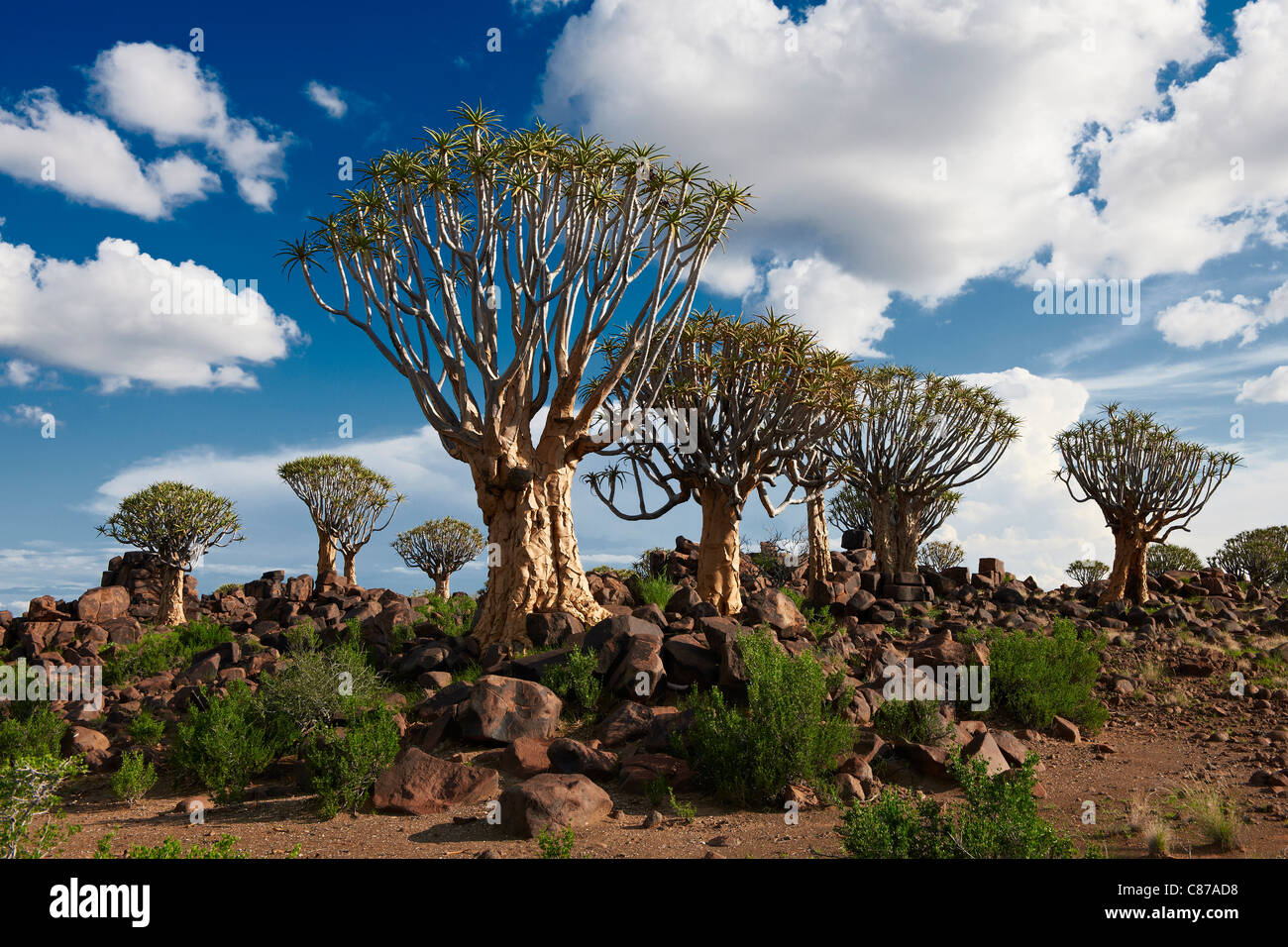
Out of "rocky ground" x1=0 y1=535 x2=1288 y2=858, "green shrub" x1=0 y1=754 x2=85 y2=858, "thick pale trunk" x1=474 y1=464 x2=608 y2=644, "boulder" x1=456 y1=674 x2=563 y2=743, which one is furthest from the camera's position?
"thick pale trunk" x1=474 y1=464 x2=608 y2=644

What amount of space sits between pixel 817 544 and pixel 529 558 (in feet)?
29.6

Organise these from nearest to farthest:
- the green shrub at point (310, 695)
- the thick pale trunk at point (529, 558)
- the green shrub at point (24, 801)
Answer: the green shrub at point (24, 801) → the green shrub at point (310, 695) → the thick pale trunk at point (529, 558)

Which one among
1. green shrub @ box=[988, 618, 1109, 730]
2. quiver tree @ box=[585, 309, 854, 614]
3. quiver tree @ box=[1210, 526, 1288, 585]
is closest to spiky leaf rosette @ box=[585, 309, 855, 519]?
quiver tree @ box=[585, 309, 854, 614]

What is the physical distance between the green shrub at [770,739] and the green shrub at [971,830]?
1.68 metres

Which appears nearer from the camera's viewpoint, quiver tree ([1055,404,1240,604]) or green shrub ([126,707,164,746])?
green shrub ([126,707,164,746])

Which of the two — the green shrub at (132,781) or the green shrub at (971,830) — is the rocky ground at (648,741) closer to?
the green shrub at (132,781)

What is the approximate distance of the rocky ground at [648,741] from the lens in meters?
6.62

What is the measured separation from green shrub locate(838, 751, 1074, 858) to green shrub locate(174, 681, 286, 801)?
5556mm

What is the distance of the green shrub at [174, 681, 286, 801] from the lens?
7887 millimetres

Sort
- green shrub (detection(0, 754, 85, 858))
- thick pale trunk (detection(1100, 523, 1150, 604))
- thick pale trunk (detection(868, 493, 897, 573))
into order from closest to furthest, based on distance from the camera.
Answer: 1. green shrub (detection(0, 754, 85, 858))
2. thick pale trunk (detection(868, 493, 897, 573))
3. thick pale trunk (detection(1100, 523, 1150, 604))

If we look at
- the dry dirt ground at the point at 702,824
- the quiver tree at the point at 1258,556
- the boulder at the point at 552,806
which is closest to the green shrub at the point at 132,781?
the dry dirt ground at the point at 702,824

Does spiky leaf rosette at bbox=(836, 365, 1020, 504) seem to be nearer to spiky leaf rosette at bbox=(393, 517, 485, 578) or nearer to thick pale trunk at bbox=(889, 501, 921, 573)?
thick pale trunk at bbox=(889, 501, 921, 573)
